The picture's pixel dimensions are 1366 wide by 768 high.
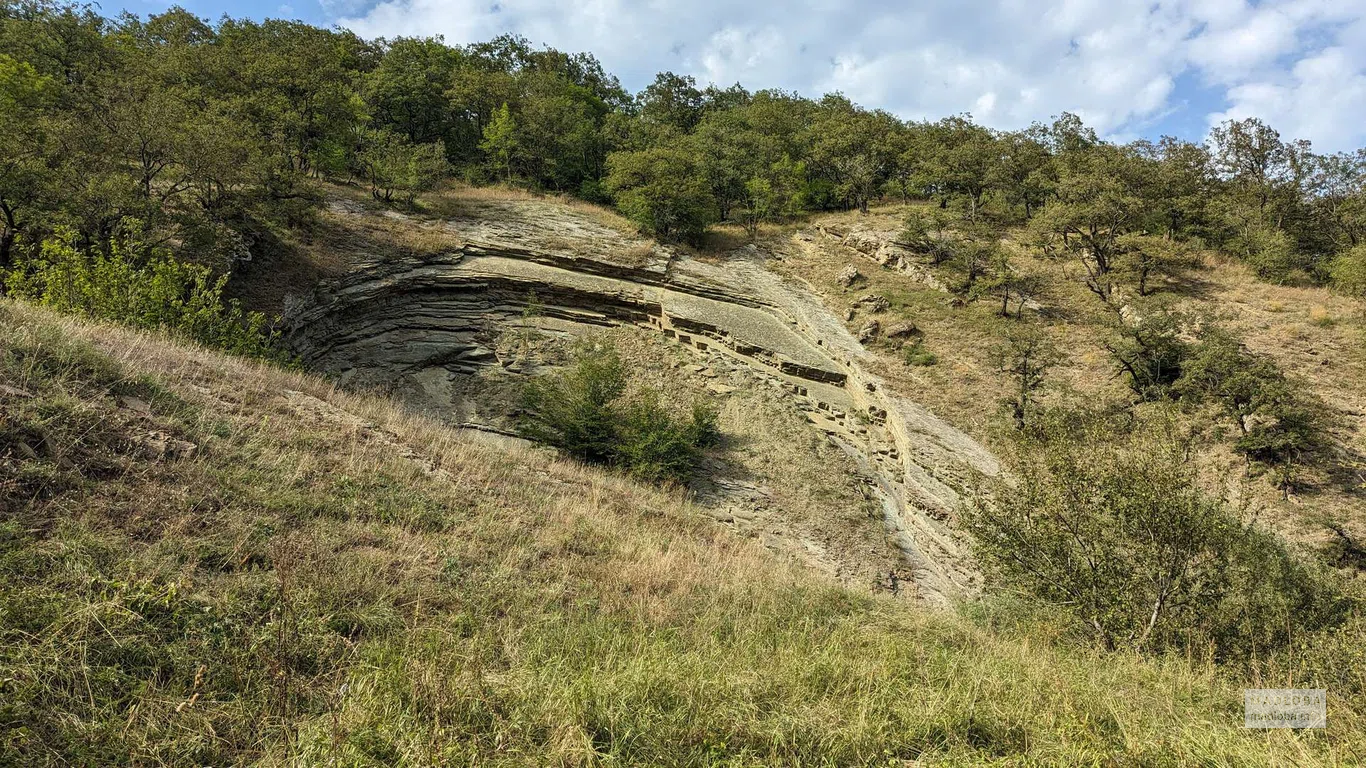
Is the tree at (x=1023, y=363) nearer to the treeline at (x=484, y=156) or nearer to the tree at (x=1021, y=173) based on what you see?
the treeline at (x=484, y=156)

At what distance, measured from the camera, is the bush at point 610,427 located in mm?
12414

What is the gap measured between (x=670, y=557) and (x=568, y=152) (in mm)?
31921

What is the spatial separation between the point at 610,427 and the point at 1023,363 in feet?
38.8

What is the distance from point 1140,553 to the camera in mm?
6215

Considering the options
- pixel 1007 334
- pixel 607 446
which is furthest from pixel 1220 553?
pixel 1007 334

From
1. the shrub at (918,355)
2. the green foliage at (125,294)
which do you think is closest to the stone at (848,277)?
the shrub at (918,355)

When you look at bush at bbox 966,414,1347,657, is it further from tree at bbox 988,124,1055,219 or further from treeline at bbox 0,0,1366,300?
tree at bbox 988,124,1055,219

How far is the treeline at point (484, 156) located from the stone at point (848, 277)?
7188 mm

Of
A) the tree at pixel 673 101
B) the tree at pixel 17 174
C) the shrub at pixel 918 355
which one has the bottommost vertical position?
the tree at pixel 17 174

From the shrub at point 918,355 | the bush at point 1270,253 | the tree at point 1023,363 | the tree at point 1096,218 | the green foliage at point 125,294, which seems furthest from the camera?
the bush at point 1270,253

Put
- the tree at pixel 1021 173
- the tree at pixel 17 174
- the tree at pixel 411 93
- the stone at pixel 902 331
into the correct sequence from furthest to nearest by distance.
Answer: the tree at pixel 411 93
the tree at pixel 1021 173
the stone at pixel 902 331
the tree at pixel 17 174

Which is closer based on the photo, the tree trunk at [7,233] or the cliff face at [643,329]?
the tree trunk at [7,233]

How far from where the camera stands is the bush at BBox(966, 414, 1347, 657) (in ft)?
19.5

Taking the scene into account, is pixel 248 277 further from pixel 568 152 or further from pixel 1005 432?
pixel 568 152
